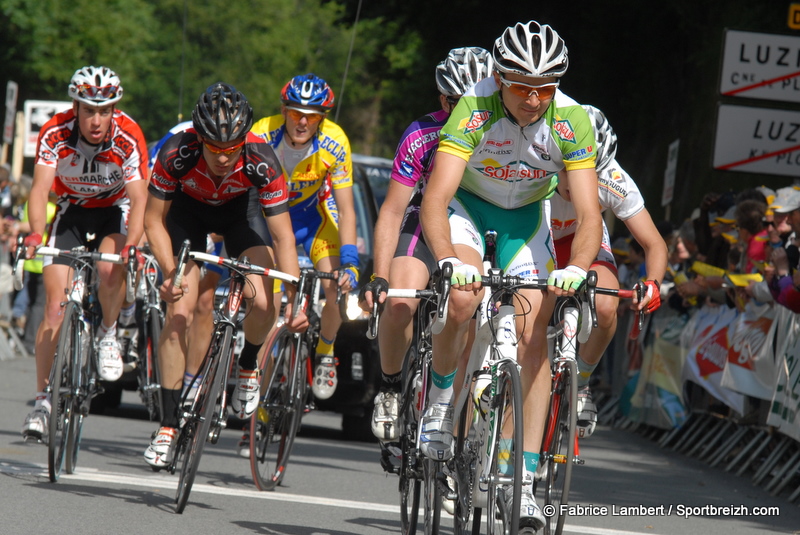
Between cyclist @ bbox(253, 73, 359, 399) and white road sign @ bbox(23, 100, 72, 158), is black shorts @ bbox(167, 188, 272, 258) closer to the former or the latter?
cyclist @ bbox(253, 73, 359, 399)

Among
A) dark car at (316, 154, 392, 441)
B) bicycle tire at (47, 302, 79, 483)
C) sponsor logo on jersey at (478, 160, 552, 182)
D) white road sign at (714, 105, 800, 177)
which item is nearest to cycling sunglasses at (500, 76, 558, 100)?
sponsor logo on jersey at (478, 160, 552, 182)

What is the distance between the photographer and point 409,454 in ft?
22.5

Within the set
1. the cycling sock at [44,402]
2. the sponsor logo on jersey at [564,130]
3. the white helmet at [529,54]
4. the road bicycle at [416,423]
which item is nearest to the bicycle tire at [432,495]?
the road bicycle at [416,423]

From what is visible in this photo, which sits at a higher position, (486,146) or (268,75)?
(268,75)

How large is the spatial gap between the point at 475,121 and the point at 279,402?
11.4 ft

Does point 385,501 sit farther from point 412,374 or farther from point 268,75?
point 268,75

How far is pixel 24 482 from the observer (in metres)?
8.17

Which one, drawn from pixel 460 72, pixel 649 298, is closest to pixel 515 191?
pixel 649 298

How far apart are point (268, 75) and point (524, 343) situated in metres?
75.0

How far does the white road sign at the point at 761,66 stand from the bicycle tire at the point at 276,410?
7113mm

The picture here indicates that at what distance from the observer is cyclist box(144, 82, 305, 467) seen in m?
7.77

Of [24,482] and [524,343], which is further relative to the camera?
[24,482]

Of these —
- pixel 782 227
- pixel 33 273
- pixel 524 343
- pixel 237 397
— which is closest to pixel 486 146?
pixel 524 343

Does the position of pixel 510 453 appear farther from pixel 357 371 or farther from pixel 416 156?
pixel 357 371
